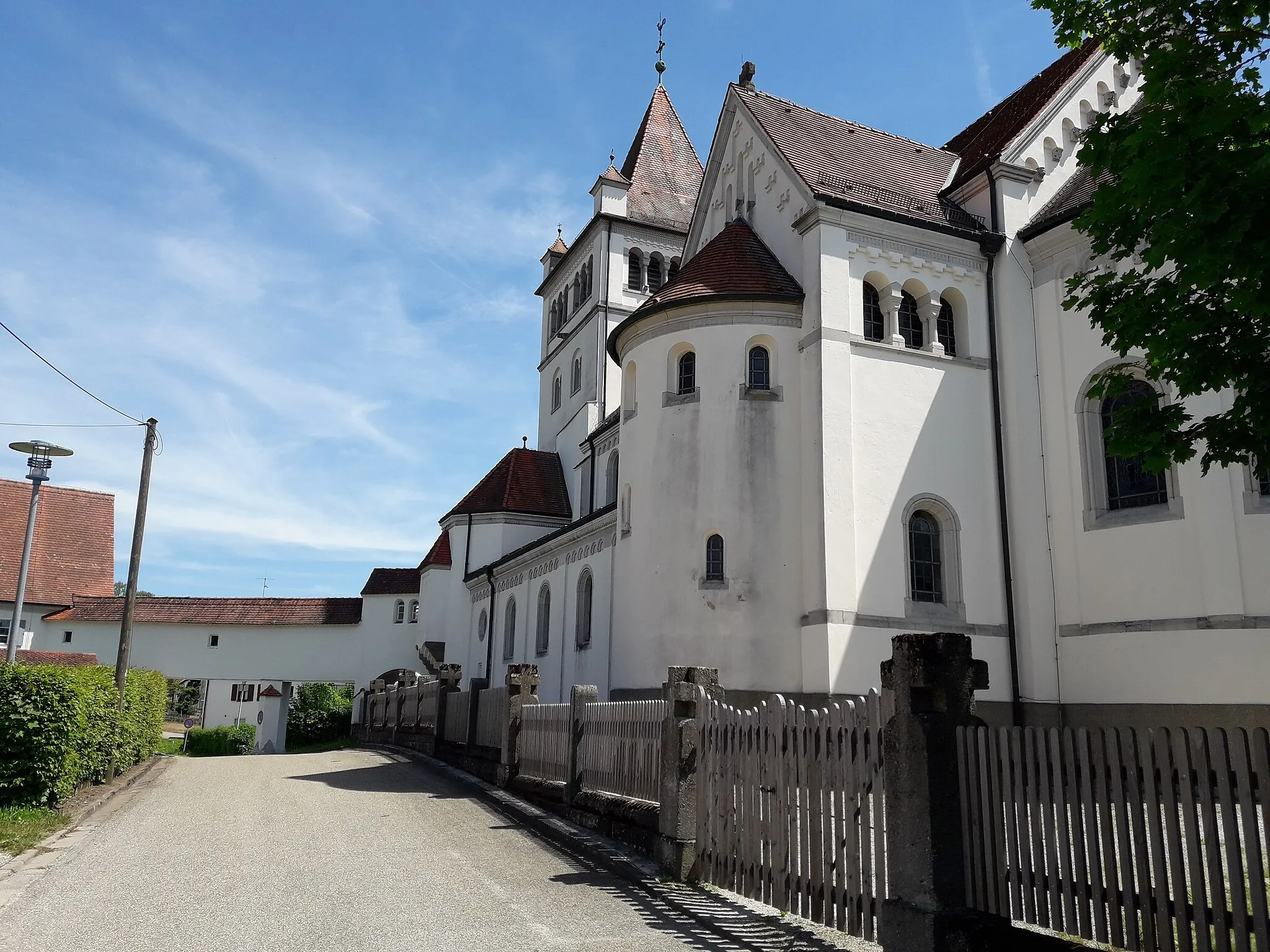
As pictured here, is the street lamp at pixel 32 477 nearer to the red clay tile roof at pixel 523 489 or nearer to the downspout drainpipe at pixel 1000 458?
the red clay tile roof at pixel 523 489

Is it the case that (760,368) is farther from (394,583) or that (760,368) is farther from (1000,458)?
(394,583)

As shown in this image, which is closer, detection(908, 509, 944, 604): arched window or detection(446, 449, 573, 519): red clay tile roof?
detection(908, 509, 944, 604): arched window

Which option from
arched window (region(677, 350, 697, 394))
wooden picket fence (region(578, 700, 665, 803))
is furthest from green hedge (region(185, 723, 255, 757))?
wooden picket fence (region(578, 700, 665, 803))

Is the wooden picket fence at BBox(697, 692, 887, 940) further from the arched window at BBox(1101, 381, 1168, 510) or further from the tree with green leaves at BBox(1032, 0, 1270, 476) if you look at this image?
the arched window at BBox(1101, 381, 1168, 510)

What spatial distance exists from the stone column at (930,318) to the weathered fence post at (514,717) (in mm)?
10729

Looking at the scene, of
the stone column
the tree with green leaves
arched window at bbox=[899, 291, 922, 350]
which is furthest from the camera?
arched window at bbox=[899, 291, 922, 350]

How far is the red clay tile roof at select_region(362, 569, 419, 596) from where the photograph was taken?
4325 centimetres

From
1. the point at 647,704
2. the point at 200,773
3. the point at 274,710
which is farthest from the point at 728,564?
the point at 274,710

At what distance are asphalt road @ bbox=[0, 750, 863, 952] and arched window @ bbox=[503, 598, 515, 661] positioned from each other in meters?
19.2

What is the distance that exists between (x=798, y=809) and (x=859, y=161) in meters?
18.9

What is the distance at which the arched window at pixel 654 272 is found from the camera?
127 feet

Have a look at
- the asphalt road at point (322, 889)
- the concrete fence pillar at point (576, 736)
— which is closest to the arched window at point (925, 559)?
the concrete fence pillar at point (576, 736)

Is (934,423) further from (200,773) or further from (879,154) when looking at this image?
(200,773)

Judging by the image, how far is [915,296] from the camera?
2112cm
